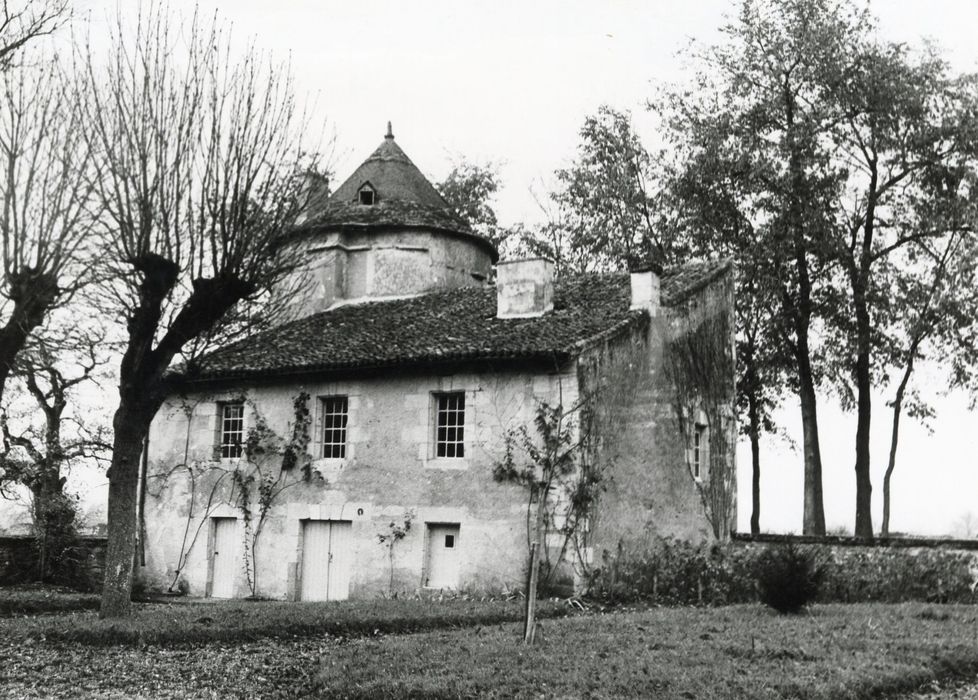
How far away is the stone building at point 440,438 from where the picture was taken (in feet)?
64.5

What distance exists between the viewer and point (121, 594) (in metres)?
15.2

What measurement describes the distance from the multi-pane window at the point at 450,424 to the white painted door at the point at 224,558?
16.7 ft

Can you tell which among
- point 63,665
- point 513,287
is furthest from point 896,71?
point 63,665

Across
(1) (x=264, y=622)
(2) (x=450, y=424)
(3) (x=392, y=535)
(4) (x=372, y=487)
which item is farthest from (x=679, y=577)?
(1) (x=264, y=622)

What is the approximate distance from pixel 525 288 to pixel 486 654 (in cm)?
1132

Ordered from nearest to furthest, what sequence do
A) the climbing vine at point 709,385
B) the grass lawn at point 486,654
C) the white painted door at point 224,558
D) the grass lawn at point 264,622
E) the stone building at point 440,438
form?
the grass lawn at point 486,654 < the grass lawn at point 264,622 < the stone building at point 440,438 < the climbing vine at point 709,385 < the white painted door at point 224,558

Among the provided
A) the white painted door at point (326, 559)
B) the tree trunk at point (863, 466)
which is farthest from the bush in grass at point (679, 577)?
the tree trunk at point (863, 466)

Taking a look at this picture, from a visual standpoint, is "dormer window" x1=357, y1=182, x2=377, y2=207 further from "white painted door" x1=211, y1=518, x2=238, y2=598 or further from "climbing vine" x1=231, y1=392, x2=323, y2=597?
"white painted door" x1=211, y1=518, x2=238, y2=598

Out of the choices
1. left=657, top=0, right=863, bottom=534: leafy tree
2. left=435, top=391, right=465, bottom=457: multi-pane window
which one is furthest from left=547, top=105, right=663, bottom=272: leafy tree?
left=435, top=391, right=465, bottom=457: multi-pane window

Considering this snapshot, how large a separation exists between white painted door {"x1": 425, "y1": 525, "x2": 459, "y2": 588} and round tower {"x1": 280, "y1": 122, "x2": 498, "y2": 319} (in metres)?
8.47

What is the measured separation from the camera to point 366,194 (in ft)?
96.0

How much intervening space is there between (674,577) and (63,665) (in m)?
10.8

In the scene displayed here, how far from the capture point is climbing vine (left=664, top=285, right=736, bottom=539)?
73.7 ft

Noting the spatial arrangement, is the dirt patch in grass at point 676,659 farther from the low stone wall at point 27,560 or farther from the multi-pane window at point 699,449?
A: the low stone wall at point 27,560
